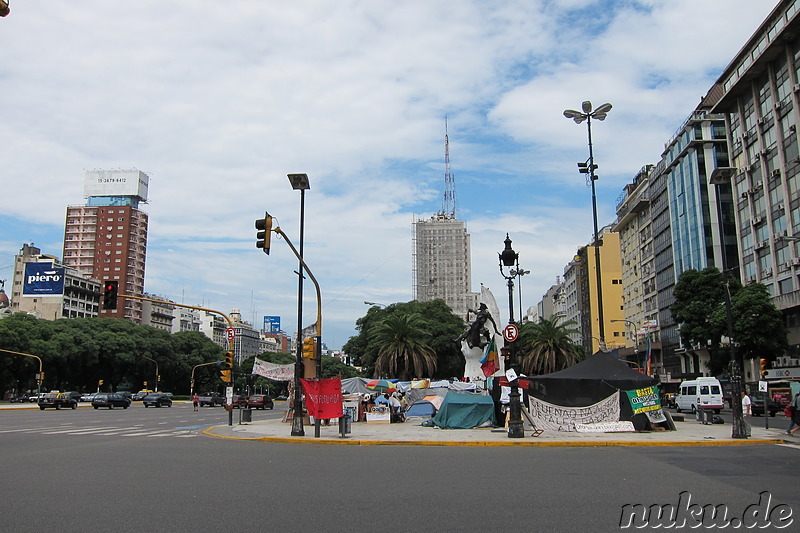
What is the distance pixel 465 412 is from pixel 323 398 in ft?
19.4

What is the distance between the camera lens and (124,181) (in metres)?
163

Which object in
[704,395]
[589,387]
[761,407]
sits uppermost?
[589,387]

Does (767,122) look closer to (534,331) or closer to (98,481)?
(534,331)

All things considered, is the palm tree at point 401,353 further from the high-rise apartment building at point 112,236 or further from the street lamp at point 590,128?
the high-rise apartment building at point 112,236

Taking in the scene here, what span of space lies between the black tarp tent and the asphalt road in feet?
18.8

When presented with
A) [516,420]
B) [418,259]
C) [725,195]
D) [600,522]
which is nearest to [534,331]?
[725,195]

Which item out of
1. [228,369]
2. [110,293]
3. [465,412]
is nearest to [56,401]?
[228,369]

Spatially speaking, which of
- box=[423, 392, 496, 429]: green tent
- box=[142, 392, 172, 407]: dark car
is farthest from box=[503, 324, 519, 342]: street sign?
box=[142, 392, 172, 407]: dark car

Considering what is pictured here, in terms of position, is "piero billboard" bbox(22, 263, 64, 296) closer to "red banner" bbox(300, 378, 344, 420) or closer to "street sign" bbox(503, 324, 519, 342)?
"red banner" bbox(300, 378, 344, 420)

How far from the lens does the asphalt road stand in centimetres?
760

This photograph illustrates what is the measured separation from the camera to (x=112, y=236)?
15725cm

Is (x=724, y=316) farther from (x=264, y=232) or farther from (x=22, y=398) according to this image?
(x=22, y=398)

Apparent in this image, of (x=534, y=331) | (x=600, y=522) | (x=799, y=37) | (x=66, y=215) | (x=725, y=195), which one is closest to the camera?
(x=600, y=522)

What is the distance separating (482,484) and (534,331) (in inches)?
2031
